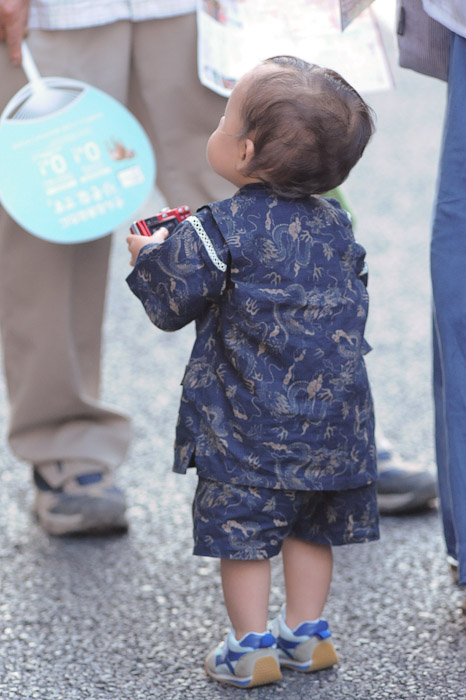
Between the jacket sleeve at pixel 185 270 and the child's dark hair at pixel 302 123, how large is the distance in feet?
0.39

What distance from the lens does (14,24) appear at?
2027mm

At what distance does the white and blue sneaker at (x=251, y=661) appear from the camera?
5.46 feet

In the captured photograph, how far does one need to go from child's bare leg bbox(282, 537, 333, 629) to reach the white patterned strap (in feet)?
1.57

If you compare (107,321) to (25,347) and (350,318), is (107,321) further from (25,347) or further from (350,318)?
(350,318)

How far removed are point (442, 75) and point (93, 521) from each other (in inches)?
43.4

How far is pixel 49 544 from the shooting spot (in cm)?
222

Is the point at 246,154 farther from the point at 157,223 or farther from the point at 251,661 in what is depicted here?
the point at 251,661

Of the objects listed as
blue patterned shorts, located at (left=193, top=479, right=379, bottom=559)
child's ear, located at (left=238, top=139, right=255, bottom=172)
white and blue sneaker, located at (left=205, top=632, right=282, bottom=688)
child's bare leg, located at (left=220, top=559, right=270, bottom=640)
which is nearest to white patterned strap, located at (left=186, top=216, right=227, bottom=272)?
child's ear, located at (left=238, top=139, right=255, bottom=172)

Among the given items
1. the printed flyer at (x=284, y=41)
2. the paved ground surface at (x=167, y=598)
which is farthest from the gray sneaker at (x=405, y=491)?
the printed flyer at (x=284, y=41)

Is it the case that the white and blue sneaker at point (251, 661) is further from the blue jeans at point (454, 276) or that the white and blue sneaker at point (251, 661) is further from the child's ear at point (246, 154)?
the child's ear at point (246, 154)

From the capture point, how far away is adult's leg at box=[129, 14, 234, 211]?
6.99 ft

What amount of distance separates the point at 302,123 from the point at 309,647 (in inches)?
31.7

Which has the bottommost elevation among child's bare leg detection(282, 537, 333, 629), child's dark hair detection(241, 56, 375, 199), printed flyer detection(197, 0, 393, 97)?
child's bare leg detection(282, 537, 333, 629)

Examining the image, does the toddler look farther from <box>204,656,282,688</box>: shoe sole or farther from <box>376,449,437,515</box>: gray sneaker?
<box>376,449,437,515</box>: gray sneaker
